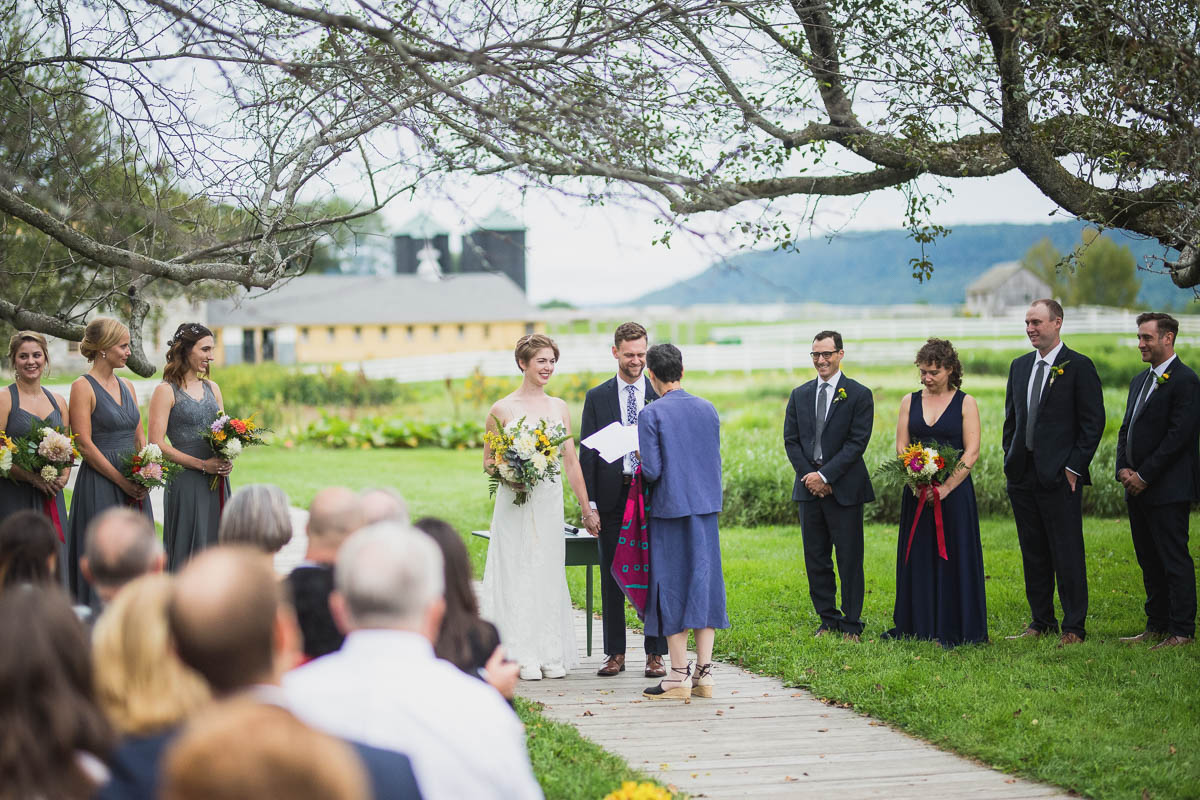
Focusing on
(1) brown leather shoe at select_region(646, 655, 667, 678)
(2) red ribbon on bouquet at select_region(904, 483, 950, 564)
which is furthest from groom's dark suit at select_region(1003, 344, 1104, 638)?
(1) brown leather shoe at select_region(646, 655, 667, 678)

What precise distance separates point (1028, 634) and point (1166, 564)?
1.07m

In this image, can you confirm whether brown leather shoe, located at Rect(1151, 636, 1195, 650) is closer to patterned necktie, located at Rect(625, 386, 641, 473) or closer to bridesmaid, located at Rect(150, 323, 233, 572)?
patterned necktie, located at Rect(625, 386, 641, 473)

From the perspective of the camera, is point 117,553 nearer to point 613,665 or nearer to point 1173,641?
point 613,665

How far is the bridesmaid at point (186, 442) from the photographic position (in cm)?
729

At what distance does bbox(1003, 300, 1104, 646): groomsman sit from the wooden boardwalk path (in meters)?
2.34

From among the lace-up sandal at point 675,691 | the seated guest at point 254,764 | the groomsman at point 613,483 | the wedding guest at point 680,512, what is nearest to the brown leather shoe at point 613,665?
the groomsman at point 613,483

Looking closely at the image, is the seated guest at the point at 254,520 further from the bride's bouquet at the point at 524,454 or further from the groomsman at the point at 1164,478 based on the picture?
the groomsman at the point at 1164,478

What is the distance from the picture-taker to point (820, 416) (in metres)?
8.24

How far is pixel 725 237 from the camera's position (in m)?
3.92

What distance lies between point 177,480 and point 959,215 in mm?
6658

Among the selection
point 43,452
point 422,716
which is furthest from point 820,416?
point 422,716

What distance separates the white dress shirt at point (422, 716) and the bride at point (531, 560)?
453 cm

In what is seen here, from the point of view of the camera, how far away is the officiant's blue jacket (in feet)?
21.6

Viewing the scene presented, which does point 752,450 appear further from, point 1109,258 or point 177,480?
point 1109,258
